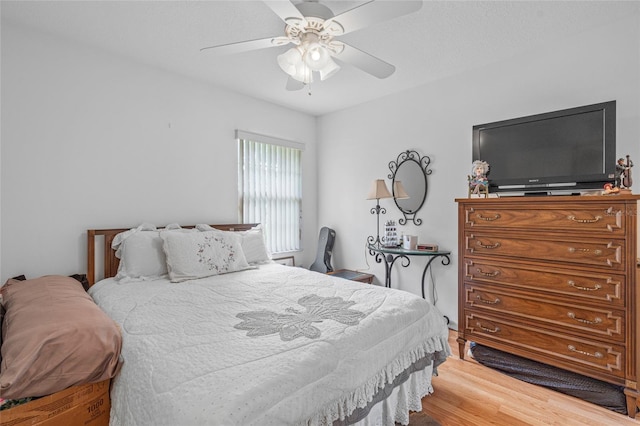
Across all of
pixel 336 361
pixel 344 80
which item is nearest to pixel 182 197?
pixel 344 80

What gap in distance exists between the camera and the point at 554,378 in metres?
2.17

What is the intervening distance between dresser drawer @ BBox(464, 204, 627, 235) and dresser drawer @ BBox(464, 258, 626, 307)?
0.91 feet

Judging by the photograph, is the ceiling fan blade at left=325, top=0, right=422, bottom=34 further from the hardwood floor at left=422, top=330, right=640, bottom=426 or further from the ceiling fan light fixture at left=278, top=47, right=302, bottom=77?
the hardwood floor at left=422, top=330, right=640, bottom=426

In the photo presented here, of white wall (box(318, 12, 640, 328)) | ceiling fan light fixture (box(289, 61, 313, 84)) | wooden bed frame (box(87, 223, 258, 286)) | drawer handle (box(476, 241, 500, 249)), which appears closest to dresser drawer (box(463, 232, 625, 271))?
drawer handle (box(476, 241, 500, 249))

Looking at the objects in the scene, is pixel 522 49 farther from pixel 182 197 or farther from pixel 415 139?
pixel 182 197

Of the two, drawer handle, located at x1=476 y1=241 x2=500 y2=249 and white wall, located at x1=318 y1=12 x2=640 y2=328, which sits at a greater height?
white wall, located at x1=318 y1=12 x2=640 y2=328

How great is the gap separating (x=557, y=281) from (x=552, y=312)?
0.72 ft

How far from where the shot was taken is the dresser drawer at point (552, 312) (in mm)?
1943

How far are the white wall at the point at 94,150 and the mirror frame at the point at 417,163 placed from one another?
5.98 ft

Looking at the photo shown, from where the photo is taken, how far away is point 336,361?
52.8 inches

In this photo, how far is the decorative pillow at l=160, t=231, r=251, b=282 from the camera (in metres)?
2.46

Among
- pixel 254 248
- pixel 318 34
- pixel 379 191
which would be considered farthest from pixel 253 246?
pixel 318 34

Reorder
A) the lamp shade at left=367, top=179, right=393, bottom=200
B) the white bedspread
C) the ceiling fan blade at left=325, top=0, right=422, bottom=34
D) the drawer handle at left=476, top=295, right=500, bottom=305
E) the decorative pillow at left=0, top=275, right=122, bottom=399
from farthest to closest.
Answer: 1. the lamp shade at left=367, top=179, right=393, bottom=200
2. the drawer handle at left=476, top=295, right=500, bottom=305
3. the ceiling fan blade at left=325, top=0, right=422, bottom=34
4. the decorative pillow at left=0, top=275, right=122, bottom=399
5. the white bedspread

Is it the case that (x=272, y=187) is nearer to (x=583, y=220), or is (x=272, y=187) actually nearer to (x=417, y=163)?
(x=417, y=163)
